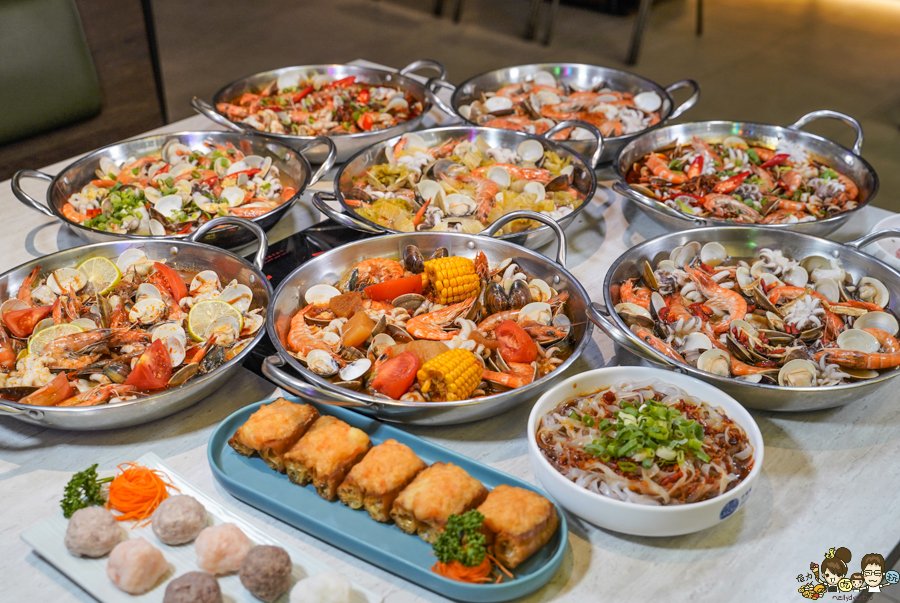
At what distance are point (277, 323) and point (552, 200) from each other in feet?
3.74

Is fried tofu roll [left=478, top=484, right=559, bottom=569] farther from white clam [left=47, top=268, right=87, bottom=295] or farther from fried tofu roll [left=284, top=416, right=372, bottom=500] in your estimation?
white clam [left=47, top=268, right=87, bottom=295]

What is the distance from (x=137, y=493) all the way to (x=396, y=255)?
1.03m

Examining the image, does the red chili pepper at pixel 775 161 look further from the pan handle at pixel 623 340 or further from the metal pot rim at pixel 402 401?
the pan handle at pixel 623 340

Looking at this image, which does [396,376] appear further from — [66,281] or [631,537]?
[66,281]

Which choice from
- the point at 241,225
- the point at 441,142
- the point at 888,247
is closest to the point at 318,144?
the point at 441,142

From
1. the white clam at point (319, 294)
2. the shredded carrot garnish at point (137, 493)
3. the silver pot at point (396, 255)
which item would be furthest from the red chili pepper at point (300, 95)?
the shredded carrot garnish at point (137, 493)

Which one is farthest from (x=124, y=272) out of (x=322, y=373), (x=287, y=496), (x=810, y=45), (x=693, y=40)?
(x=810, y=45)

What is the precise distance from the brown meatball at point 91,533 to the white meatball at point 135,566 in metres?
0.05

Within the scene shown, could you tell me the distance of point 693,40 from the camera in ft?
26.4

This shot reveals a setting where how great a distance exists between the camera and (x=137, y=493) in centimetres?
151

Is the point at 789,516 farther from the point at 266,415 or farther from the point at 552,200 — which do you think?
the point at 552,200

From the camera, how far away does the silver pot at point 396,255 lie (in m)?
1.62

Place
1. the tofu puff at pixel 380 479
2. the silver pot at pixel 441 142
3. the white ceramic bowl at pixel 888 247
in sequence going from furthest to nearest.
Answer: the silver pot at pixel 441 142 → the white ceramic bowl at pixel 888 247 → the tofu puff at pixel 380 479

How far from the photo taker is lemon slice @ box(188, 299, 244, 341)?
1935 millimetres
